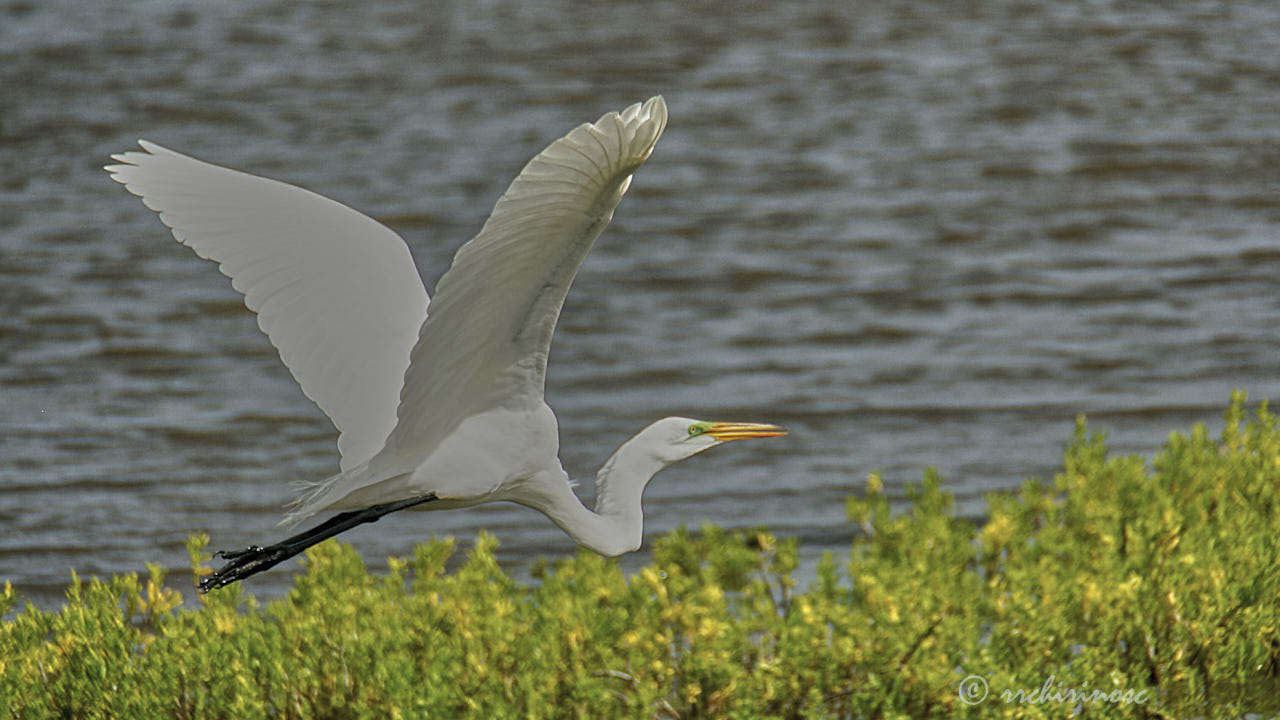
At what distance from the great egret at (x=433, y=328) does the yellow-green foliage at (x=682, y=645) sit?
278 mm

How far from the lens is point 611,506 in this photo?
4113mm

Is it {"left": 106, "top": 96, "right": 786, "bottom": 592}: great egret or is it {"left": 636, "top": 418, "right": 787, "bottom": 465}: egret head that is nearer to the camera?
{"left": 106, "top": 96, "right": 786, "bottom": 592}: great egret

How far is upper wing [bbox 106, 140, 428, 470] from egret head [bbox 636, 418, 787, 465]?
2.23 ft

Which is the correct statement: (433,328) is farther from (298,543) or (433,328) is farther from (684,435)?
(684,435)

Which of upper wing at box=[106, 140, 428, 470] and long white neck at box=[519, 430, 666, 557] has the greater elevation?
upper wing at box=[106, 140, 428, 470]

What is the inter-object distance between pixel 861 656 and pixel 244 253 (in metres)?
1.80

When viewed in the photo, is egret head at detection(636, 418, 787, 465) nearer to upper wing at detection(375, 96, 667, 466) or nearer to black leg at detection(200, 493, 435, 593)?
upper wing at detection(375, 96, 667, 466)

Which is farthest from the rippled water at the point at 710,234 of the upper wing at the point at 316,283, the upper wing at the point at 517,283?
the upper wing at the point at 517,283

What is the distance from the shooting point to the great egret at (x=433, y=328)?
320cm

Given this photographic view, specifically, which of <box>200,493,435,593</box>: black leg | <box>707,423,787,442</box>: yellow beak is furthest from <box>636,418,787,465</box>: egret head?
<box>200,493,435,593</box>: black leg

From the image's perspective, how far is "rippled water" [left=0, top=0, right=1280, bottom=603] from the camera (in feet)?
26.9

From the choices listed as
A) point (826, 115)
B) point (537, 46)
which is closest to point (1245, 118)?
point (826, 115)

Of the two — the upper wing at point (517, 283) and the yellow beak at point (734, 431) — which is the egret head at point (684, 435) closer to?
the yellow beak at point (734, 431)

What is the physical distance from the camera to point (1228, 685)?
4559 millimetres
